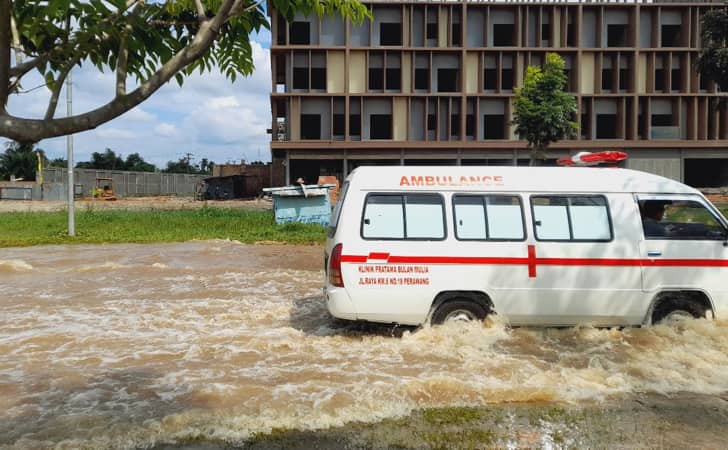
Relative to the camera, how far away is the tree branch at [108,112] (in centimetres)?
212

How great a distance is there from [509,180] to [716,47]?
82.4 feet

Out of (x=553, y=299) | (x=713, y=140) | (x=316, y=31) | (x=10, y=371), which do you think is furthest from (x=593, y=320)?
(x=713, y=140)

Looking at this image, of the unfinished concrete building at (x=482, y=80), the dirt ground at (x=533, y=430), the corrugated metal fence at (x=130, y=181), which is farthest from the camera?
the corrugated metal fence at (x=130, y=181)

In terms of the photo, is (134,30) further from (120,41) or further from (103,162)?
(103,162)

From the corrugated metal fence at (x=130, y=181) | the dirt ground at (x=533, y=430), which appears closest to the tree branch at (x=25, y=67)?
the dirt ground at (x=533, y=430)

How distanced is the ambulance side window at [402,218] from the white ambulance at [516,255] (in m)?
0.01

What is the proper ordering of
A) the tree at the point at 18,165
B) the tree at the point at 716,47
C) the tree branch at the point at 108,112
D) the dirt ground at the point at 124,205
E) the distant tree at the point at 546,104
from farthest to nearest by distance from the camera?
the tree at the point at 18,165
the dirt ground at the point at 124,205
the distant tree at the point at 546,104
the tree at the point at 716,47
the tree branch at the point at 108,112

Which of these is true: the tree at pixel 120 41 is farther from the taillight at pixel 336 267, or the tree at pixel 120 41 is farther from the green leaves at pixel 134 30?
the taillight at pixel 336 267

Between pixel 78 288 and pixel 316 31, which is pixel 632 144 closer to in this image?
pixel 316 31

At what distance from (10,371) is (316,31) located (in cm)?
3665

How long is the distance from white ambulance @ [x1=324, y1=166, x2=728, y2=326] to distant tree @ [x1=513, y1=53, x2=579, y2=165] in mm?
22482

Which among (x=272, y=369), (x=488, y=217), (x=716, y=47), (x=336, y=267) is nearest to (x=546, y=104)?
(x=716, y=47)

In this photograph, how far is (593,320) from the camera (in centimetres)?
665

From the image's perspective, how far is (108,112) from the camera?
221cm
